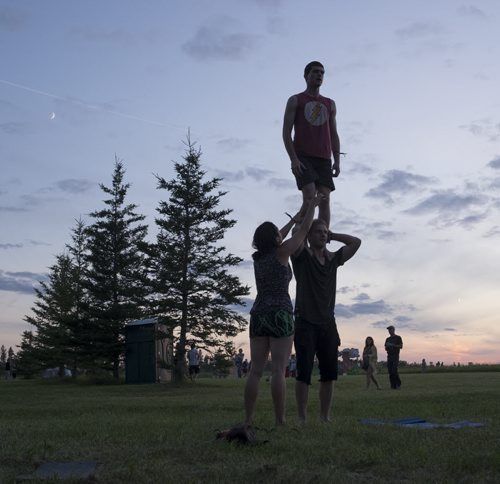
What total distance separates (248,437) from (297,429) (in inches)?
39.4

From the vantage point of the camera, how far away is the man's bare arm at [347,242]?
25.7ft

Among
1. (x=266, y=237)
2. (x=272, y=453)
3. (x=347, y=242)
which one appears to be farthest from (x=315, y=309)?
(x=272, y=453)

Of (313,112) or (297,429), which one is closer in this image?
(297,429)

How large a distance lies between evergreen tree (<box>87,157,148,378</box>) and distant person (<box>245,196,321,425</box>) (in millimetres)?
32087

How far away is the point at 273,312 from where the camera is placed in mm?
6789

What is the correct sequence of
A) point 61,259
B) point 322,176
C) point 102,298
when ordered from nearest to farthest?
point 322,176 < point 102,298 < point 61,259

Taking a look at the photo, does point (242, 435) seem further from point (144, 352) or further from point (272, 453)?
point (144, 352)

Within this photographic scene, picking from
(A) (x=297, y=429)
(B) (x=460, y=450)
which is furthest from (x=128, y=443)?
(B) (x=460, y=450)

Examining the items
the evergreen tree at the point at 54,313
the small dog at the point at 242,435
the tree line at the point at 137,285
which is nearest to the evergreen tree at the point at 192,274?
the tree line at the point at 137,285

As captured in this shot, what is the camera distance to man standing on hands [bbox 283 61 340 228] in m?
7.76

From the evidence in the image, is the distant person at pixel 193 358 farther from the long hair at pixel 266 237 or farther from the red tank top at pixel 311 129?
the long hair at pixel 266 237

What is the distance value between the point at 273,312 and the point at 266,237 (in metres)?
0.73

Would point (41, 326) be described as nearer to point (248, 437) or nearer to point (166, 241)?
point (166, 241)

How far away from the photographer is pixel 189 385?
106 feet
